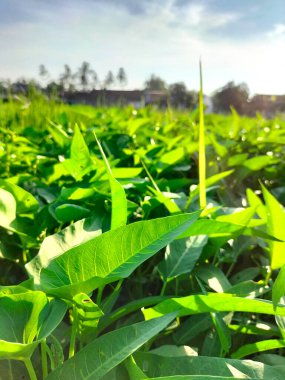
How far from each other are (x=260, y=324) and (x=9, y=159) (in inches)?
40.0

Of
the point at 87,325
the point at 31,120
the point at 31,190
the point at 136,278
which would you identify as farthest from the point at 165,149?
the point at 31,120

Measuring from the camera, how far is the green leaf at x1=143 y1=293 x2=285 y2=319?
1.94ft

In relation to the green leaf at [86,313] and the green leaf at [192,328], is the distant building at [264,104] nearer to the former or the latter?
the green leaf at [192,328]

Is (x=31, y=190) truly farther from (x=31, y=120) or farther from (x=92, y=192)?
(x=31, y=120)

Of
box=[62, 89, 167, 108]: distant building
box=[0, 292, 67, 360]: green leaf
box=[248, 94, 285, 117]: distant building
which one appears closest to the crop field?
box=[0, 292, 67, 360]: green leaf

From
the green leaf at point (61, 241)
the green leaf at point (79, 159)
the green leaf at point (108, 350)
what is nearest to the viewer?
the green leaf at point (108, 350)

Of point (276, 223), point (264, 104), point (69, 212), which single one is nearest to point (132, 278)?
point (69, 212)

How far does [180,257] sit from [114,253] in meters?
0.31

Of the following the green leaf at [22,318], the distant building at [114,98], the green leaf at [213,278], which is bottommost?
the green leaf at [213,278]

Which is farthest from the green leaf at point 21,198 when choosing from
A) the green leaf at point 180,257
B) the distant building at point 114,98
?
the distant building at point 114,98

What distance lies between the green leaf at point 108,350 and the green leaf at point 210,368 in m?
0.08

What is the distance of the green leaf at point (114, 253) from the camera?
0.57 meters

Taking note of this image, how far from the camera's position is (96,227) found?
2.67 ft

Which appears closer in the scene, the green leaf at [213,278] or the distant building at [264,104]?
the green leaf at [213,278]
